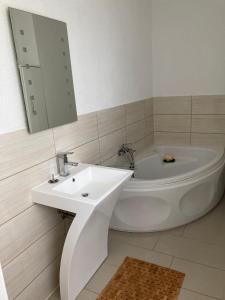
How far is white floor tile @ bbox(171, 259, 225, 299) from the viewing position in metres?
1.66

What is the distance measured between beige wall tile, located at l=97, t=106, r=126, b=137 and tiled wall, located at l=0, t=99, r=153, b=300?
51 mm

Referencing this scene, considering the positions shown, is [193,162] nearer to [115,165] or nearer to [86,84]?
[115,165]

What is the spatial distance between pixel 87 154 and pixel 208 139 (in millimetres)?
1748

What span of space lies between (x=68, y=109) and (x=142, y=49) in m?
1.54

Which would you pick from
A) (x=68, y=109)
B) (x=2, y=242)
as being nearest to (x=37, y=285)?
(x=2, y=242)

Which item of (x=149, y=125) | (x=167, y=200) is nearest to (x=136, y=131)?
(x=149, y=125)

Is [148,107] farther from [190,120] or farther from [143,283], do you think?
[143,283]

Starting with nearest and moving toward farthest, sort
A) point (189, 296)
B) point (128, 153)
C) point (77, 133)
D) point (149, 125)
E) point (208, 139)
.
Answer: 1. point (189, 296)
2. point (77, 133)
3. point (128, 153)
4. point (208, 139)
5. point (149, 125)

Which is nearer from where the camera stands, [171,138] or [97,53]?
[97,53]

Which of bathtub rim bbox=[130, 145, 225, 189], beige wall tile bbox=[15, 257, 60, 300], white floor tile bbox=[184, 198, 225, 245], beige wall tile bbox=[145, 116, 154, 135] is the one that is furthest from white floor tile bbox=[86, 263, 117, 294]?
beige wall tile bbox=[145, 116, 154, 135]

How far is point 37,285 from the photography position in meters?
1.60

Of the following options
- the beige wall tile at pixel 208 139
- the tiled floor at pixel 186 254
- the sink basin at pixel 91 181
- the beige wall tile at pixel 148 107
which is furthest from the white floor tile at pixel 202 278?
the beige wall tile at pixel 148 107

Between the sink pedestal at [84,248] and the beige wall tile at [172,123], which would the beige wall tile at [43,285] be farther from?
the beige wall tile at [172,123]

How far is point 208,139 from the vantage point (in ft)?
9.96
